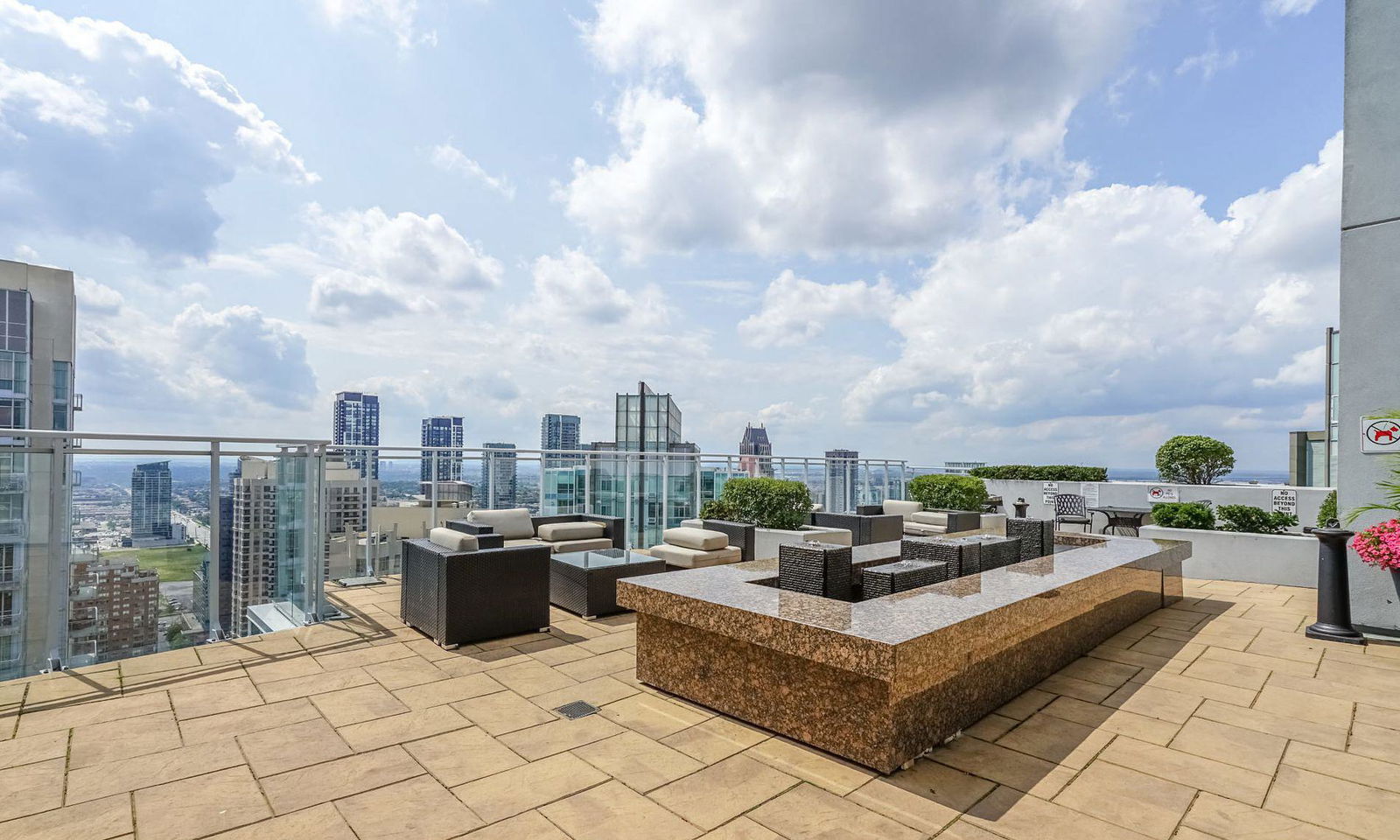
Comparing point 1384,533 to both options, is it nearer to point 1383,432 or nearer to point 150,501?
point 1383,432

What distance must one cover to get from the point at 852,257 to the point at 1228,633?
715cm

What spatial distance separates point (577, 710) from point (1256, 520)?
25.8 ft

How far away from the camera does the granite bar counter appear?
2295mm

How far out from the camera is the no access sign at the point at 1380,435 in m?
4.41

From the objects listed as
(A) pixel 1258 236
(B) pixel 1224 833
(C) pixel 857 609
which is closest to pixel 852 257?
(A) pixel 1258 236

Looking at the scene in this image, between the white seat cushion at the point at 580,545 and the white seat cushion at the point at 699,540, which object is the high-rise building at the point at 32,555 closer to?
the white seat cushion at the point at 580,545

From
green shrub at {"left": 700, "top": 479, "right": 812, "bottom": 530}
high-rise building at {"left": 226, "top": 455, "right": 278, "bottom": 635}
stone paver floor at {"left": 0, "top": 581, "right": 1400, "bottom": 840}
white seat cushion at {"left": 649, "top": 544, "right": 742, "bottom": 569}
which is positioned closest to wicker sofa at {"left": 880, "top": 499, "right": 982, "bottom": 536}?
green shrub at {"left": 700, "top": 479, "right": 812, "bottom": 530}

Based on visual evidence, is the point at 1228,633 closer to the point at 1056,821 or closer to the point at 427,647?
the point at 1056,821

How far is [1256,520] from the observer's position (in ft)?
23.0

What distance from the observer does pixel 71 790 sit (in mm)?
2227

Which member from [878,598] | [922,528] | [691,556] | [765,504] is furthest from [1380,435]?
A: [691,556]

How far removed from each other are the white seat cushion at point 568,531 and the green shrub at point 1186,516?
6634 mm

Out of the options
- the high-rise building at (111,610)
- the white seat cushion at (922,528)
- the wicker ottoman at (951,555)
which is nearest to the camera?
the high-rise building at (111,610)

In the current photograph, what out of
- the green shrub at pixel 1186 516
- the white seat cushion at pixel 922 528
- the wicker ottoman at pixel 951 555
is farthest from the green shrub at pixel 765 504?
the green shrub at pixel 1186 516
